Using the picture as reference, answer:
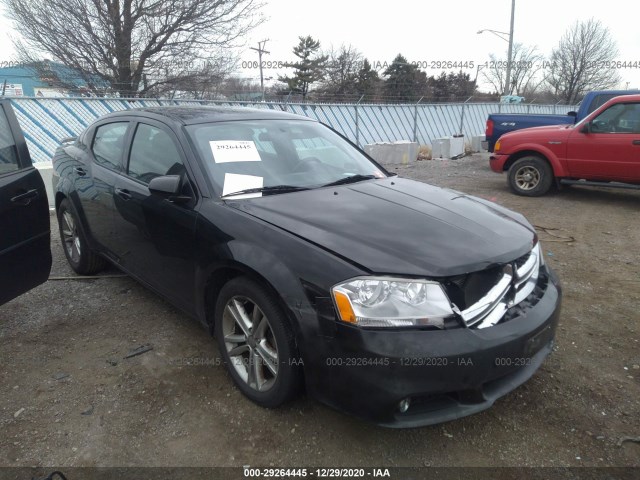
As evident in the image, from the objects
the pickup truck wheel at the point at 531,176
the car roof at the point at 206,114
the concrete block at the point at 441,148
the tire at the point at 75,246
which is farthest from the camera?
the concrete block at the point at 441,148

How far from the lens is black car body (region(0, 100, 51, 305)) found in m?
2.88

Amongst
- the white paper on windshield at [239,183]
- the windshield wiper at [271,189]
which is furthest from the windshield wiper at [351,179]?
the white paper on windshield at [239,183]

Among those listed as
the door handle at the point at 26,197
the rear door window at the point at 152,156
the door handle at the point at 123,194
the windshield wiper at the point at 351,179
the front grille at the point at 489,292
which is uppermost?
the rear door window at the point at 152,156

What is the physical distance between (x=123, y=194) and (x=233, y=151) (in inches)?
41.5

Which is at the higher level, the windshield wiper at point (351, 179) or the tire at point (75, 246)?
the windshield wiper at point (351, 179)

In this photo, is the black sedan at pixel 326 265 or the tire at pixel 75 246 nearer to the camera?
the black sedan at pixel 326 265

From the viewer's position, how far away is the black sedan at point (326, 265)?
195 cm

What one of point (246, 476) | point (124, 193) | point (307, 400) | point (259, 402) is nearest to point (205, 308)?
point (259, 402)

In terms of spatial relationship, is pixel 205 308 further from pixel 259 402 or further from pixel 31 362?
pixel 31 362

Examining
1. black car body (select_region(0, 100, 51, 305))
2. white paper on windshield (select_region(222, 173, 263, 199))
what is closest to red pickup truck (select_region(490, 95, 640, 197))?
white paper on windshield (select_region(222, 173, 263, 199))

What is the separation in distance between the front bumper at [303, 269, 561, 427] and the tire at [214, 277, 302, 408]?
157 millimetres

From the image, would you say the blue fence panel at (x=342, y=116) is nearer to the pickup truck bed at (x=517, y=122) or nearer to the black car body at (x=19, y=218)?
the pickup truck bed at (x=517, y=122)

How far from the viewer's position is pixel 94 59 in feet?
48.1

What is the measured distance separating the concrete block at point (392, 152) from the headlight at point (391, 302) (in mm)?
11263
